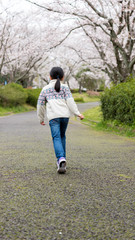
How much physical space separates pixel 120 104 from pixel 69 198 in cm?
719

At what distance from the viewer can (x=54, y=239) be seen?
220 centimetres

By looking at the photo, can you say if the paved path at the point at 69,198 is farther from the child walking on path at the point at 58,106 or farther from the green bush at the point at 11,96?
the green bush at the point at 11,96

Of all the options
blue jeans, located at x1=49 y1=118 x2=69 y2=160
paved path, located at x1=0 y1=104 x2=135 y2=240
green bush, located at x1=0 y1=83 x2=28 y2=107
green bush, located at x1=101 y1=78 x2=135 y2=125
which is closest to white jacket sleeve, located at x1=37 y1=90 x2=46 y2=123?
blue jeans, located at x1=49 y1=118 x2=69 y2=160

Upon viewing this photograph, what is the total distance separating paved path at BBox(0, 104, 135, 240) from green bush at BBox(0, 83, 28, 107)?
19.4 metres

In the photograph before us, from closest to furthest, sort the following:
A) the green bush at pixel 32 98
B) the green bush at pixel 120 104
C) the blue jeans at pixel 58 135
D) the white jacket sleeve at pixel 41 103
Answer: the blue jeans at pixel 58 135
the white jacket sleeve at pixel 41 103
the green bush at pixel 120 104
the green bush at pixel 32 98

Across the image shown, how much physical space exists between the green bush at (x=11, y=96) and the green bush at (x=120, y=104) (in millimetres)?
14389

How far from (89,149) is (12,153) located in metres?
1.79

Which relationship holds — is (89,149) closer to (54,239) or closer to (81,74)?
(54,239)

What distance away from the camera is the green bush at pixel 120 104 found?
31.0ft

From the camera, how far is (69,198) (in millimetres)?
3152

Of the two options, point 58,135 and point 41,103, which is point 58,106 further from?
point 58,135

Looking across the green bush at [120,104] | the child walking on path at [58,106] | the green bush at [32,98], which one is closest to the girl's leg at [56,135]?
the child walking on path at [58,106]

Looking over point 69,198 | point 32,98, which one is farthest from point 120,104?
point 32,98

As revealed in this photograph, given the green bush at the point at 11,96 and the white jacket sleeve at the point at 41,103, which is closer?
the white jacket sleeve at the point at 41,103
